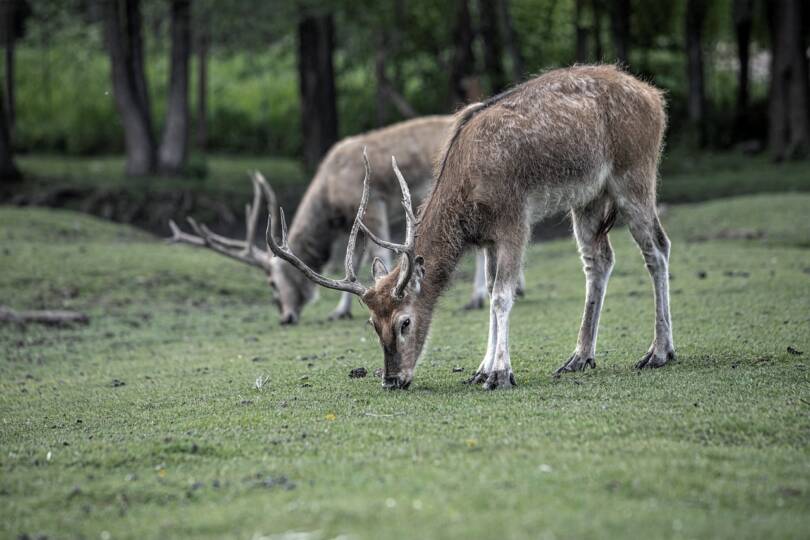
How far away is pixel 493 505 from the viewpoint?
4.98 metres

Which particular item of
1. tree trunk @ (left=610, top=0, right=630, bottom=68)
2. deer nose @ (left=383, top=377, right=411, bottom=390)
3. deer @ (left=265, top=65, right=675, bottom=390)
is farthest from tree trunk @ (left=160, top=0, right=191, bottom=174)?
deer nose @ (left=383, top=377, right=411, bottom=390)

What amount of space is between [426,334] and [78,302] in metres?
8.11

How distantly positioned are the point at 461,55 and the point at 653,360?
1823cm

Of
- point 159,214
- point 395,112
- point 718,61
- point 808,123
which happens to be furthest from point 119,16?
point 718,61

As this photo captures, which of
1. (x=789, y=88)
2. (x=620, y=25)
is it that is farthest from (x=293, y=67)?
(x=789, y=88)

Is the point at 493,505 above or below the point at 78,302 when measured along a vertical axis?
above

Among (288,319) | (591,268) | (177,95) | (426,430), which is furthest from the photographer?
(177,95)

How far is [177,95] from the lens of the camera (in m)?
24.5

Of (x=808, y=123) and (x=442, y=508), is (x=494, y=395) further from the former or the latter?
(x=808, y=123)

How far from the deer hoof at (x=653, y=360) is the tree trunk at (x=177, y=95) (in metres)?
18.2

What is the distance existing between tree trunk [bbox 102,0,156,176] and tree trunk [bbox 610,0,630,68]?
478 inches

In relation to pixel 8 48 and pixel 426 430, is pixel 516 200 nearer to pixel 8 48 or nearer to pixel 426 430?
pixel 426 430

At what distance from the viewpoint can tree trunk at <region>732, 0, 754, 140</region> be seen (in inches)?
1094

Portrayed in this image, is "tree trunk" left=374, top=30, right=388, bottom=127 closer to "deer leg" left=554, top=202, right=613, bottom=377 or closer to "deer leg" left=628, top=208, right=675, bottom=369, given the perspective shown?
"deer leg" left=554, top=202, right=613, bottom=377
